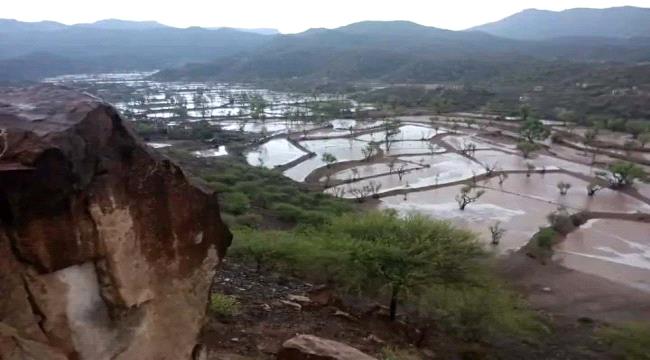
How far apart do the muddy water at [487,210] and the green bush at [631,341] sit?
684 inches

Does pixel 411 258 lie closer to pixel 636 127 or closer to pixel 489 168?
pixel 489 168

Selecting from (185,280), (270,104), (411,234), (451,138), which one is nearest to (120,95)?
(270,104)

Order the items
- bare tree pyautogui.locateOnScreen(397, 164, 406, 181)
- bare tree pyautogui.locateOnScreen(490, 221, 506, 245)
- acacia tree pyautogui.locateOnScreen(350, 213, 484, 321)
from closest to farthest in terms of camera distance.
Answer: acacia tree pyautogui.locateOnScreen(350, 213, 484, 321), bare tree pyautogui.locateOnScreen(490, 221, 506, 245), bare tree pyautogui.locateOnScreen(397, 164, 406, 181)

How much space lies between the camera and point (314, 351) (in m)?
12.4

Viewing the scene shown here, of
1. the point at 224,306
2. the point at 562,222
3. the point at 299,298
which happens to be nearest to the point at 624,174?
the point at 562,222

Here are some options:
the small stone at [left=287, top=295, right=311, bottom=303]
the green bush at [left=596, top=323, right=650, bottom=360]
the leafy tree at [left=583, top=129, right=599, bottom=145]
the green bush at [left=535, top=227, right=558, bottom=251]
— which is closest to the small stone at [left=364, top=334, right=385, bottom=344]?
the small stone at [left=287, top=295, right=311, bottom=303]

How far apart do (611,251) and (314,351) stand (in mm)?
34127

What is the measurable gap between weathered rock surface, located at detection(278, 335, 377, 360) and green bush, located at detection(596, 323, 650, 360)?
12.8 m

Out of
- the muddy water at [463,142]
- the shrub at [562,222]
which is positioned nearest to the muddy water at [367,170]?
the muddy water at [463,142]

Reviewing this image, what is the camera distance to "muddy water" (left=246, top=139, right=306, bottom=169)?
71000mm

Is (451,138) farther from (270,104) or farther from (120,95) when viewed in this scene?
(120,95)

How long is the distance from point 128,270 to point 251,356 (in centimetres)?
675

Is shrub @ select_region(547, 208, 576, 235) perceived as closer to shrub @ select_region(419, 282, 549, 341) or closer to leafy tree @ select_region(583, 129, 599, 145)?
shrub @ select_region(419, 282, 549, 341)

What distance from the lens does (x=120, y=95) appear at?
490 ft
